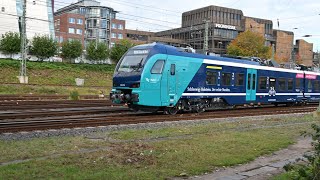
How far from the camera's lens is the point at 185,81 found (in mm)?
19844

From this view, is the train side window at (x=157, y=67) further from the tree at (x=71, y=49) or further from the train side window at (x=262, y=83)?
the tree at (x=71, y=49)

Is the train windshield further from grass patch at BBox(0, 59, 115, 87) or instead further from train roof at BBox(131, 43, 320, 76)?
grass patch at BBox(0, 59, 115, 87)

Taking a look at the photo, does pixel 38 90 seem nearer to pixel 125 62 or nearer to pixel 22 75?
pixel 22 75

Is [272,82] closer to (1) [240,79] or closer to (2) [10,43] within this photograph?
(1) [240,79]

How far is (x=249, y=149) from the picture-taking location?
9922 mm

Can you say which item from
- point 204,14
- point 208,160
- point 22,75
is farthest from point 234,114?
point 204,14

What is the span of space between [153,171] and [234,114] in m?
14.4

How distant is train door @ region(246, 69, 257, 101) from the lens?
81.8ft

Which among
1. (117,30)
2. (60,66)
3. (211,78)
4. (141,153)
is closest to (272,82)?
(211,78)

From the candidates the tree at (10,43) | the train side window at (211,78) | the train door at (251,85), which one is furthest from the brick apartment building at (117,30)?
the train side window at (211,78)

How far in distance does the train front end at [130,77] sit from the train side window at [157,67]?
0.53 m

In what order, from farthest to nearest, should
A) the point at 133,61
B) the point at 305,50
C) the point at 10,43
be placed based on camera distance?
1. the point at 305,50
2. the point at 10,43
3. the point at 133,61

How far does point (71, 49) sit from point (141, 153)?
49.0m

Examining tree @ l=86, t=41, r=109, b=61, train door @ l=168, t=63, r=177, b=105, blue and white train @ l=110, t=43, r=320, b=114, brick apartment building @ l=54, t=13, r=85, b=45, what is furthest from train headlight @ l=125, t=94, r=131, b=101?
brick apartment building @ l=54, t=13, r=85, b=45
